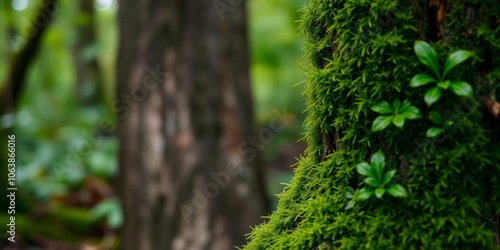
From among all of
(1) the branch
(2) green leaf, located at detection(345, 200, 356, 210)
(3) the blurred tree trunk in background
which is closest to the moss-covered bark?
(2) green leaf, located at detection(345, 200, 356, 210)

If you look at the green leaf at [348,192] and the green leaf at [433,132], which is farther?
A: the green leaf at [348,192]

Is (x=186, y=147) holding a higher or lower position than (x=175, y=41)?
lower

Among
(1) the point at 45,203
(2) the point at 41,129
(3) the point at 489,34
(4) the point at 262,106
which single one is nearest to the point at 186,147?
(1) the point at 45,203

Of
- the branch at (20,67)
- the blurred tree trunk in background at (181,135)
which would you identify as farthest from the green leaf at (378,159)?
the branch at (20,67)

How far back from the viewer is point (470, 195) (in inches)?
43.6

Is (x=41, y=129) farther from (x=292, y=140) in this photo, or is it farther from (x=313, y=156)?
(x=313, y=156)

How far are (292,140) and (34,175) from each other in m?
5.82

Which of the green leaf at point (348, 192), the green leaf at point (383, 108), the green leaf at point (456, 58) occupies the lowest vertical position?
the green leaf at point (348, 192)

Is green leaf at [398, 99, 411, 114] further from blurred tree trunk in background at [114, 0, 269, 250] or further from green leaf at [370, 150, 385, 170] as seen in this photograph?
blurred tree trunk in background at [114, 0, 269, 250]

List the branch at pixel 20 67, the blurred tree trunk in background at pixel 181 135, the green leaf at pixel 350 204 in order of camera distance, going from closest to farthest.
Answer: the green leaf at pixel 350 204 → the blurred tree trunk in background at pixel 181 135 → the branch at pixel 20 67

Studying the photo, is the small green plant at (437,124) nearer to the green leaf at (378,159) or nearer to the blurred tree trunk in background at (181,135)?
the green leaf at (378,159)

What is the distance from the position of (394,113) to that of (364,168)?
135mm

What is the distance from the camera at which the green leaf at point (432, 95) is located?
3.62ft

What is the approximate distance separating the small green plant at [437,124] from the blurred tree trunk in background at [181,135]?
3.01 m
